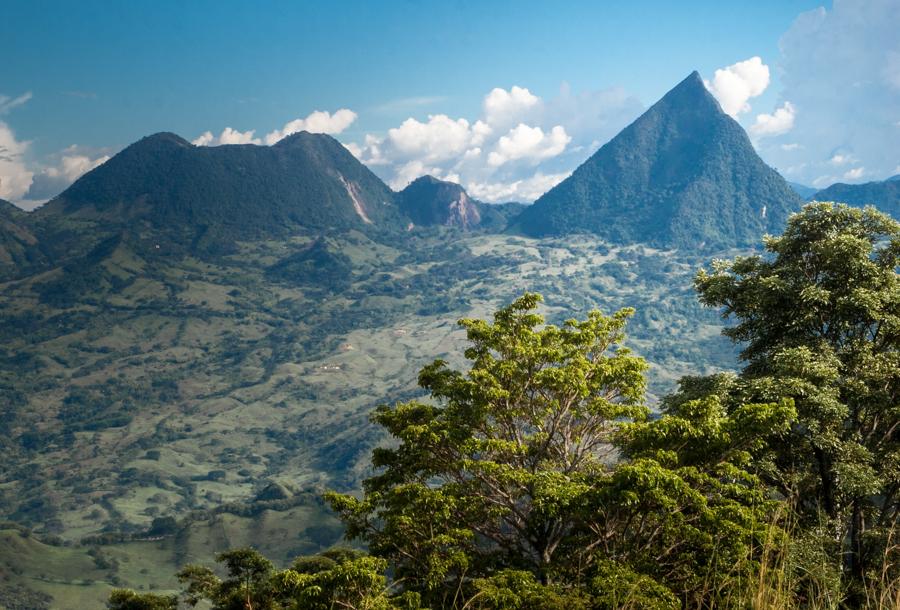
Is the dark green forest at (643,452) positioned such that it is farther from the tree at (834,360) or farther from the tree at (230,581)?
the tree at (230,581)

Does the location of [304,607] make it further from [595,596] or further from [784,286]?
[784,286]

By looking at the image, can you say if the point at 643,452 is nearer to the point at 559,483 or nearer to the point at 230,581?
the point at 559,483

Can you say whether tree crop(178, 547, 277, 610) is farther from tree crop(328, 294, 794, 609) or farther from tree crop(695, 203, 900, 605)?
tree crop(695, 203, 900, 605)

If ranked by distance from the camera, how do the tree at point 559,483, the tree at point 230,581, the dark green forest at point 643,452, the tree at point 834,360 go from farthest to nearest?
the tree at point 230,581 < the tree at point 834,360 < the dark green forest at point 643,452 < the tree at point 559,483

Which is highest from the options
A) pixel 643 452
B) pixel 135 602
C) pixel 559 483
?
pixel 643 452

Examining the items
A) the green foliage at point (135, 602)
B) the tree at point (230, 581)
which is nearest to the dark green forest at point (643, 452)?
the tree at point (230, 581)

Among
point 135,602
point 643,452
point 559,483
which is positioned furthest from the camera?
point 135,602

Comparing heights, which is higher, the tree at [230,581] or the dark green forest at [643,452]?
the dark green forest at [643,452]

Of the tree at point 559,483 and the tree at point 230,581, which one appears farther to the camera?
the tree at point 230,581

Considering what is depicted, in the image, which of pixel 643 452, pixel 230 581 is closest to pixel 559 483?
pixel 643 452

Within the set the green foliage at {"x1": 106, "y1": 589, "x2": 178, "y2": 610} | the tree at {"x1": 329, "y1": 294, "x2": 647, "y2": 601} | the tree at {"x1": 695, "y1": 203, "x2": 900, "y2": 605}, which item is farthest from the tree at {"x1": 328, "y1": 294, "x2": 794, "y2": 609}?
the green foliage at {"x1": 106, "y1": 589, "x2": 178, "y2": 610}
